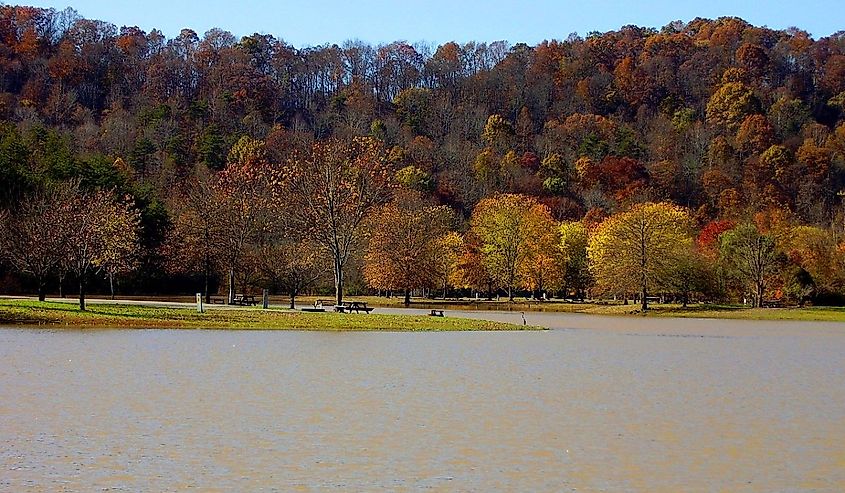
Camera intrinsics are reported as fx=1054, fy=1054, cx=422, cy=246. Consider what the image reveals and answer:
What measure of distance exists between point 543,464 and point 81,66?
173 meters

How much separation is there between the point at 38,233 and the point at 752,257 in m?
54.7

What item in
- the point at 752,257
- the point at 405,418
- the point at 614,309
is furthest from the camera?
the point at 752,257

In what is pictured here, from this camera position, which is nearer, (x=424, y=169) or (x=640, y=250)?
(x=640, y=250)

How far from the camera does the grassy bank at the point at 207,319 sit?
45.4 metres

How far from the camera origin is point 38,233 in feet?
197

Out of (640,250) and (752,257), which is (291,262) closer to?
(640,250)

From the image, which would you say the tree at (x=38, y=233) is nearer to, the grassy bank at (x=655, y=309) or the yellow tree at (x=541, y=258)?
the grassy bank at (x=655, y=309)

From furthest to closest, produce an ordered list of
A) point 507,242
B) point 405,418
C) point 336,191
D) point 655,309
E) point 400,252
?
point 507,242
point 400,252
point 655,309
point 336,191
point 405,418

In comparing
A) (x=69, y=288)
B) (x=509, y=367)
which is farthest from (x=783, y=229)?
(x=509, y=367)

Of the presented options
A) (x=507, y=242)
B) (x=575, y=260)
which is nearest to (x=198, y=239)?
(x=507, y=242)

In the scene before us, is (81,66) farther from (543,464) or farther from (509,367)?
(543,464)

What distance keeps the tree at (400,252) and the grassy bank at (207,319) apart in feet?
107

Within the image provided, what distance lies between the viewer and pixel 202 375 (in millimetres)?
28094

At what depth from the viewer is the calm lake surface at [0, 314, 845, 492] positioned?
1594 cm
